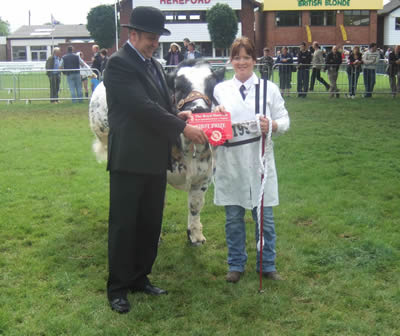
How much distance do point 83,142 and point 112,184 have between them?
744 centimetres

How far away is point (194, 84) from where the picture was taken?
4707 mm

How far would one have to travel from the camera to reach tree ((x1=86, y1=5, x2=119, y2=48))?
1829 inches

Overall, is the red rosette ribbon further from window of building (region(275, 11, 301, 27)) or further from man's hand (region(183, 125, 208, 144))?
window of building (region(275, 11, 301, 27))

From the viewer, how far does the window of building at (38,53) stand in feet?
228

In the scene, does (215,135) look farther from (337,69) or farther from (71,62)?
(71,62)

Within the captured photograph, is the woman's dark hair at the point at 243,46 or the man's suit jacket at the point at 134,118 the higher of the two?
the woman's dark hair at the point at 243,46

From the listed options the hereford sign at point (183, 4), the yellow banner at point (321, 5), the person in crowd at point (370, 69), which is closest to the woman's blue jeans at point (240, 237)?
the person in crowd at point (370, 69)

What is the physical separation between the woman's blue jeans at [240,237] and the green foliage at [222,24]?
42813mm

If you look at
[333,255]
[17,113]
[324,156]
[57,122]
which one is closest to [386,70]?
[324,156]

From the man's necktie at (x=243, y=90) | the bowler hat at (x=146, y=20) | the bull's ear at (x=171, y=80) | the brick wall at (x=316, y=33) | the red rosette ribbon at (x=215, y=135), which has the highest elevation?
the brick wall at (x=316, y=33)

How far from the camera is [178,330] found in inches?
144

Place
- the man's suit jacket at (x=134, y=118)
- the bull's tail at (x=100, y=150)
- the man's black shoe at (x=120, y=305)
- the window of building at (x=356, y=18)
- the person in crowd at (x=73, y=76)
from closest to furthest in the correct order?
the man's suit jacket at (x=134, y=118) → the man's black shoe at (x=120, y=305) → the bull's tail at (x=100, y=150) → the person in crowd at (x=73, y=76) → the window of building at (x=356, y=18)

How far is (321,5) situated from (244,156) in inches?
1963

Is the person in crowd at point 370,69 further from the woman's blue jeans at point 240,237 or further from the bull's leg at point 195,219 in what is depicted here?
the woman's blue jeans at point 240,237
